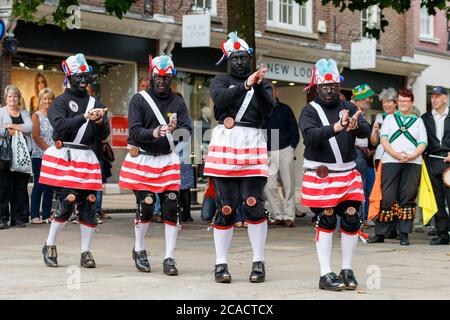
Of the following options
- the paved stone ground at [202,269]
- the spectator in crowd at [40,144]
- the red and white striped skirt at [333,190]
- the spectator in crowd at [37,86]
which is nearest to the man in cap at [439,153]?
the paved stone ground at [202,269]

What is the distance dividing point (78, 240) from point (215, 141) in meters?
Result: 4.01

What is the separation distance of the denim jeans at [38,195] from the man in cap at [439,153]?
5346 millimetres

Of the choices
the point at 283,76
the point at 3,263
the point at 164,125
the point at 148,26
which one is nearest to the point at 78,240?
the point at 3,263

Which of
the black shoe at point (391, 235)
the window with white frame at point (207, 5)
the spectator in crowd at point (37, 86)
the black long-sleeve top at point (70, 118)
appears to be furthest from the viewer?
the window with white frame at point (207, 5)

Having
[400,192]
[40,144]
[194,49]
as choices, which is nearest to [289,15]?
[194,49]

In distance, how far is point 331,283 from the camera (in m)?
7.62

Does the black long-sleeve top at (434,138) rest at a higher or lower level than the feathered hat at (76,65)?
lower

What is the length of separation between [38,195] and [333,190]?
6.98 m

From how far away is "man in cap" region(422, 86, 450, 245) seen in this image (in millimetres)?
11680

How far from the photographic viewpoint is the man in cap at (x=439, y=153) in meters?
11.7

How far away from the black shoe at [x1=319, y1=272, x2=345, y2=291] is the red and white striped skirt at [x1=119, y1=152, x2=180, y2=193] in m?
1.77

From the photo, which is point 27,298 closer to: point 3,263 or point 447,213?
point 3,263

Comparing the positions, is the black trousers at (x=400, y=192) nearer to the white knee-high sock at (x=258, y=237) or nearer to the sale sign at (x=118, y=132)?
the white knee-high sock at (x=258, y=237)

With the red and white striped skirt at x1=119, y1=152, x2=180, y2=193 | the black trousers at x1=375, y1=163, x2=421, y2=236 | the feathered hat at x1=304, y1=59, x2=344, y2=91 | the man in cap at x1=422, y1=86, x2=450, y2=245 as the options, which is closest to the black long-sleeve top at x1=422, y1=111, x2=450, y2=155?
the man in cap at x1=422, y1=86, x2=450, y2=245
